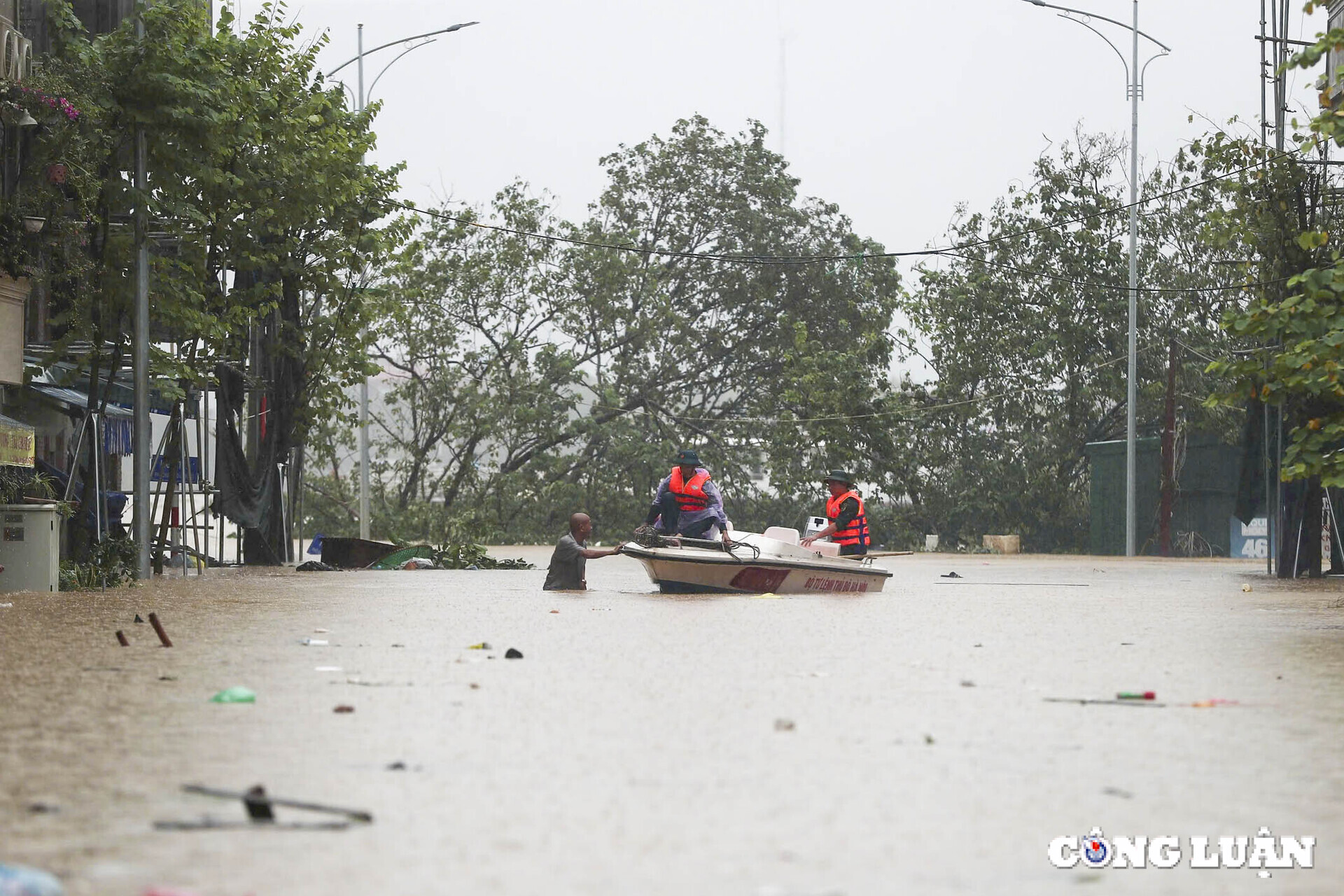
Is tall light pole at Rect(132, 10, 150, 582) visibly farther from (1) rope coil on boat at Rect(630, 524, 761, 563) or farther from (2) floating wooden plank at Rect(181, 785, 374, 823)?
(2) floating wooden plank at Rect(181, 785, 374, 823)

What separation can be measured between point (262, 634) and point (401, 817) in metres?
8.41

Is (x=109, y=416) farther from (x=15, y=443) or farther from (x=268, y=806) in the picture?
(x=268, y=806)

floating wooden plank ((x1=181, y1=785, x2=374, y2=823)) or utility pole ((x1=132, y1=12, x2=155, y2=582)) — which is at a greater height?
utility pole ((x1=132, y1=12, x2=155, y2=582))

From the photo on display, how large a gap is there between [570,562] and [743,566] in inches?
88.5

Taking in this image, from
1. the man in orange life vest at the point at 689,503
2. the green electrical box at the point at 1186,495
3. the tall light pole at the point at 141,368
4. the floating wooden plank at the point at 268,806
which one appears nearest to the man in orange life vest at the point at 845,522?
the man in orange life vest at the point at 689,503

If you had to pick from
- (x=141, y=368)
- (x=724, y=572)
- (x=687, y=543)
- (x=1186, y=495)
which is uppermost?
(x=141, y=368)

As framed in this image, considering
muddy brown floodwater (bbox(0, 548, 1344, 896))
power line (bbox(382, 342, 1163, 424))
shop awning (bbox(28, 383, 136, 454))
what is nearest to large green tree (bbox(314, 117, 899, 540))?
power line (bbox(382, 342, 1163, 424))

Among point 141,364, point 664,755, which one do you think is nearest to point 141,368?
point 141,364

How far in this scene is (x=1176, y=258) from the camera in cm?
5531

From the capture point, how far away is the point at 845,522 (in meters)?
23.8

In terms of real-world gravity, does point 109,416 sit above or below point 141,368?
below

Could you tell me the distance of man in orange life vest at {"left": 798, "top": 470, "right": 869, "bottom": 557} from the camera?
23797 mm

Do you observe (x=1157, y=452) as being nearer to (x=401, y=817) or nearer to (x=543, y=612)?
(x=543, y=612)

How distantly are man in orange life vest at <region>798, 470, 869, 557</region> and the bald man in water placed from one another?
319 cm
